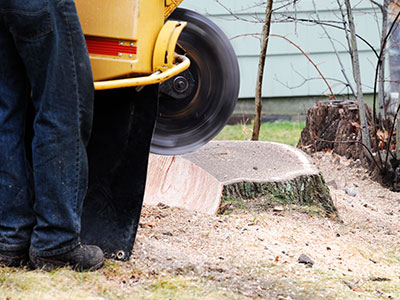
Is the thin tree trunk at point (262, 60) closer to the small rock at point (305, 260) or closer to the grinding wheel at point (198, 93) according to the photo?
the grinding wheel at point (198, 93)

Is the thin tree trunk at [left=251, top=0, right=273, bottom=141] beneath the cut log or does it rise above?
above

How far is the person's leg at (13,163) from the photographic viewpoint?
95.7 inches

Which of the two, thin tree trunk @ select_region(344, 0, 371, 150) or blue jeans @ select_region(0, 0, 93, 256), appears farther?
thin tree trunk @ select_region(344, 0, 371, 150)

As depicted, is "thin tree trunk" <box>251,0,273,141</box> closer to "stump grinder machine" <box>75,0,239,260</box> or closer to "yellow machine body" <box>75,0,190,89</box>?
"stump grinder machine" <box>75,0,239,260</box>

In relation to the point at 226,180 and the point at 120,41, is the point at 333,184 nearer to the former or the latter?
the point at 226,180

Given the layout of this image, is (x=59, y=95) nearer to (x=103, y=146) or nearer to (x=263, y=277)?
(x=103, y=146)

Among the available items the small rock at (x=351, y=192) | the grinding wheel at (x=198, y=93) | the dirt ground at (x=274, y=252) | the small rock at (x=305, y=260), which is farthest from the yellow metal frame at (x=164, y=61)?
the small rock at (x=351, y=192)

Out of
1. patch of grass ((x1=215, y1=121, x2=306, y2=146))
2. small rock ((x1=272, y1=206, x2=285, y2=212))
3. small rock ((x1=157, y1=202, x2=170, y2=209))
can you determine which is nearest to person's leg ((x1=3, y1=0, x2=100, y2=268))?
small rock ((x1=157, y1=202, x2=170, y2=209))

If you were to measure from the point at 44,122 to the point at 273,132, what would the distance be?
5.86 m

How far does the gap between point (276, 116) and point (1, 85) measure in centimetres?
690

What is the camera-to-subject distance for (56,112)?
2.38 metres

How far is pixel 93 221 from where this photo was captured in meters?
2.87

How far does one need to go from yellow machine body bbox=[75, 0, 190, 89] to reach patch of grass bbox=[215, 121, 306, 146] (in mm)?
4470

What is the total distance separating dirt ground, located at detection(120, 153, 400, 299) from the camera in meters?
2.77
